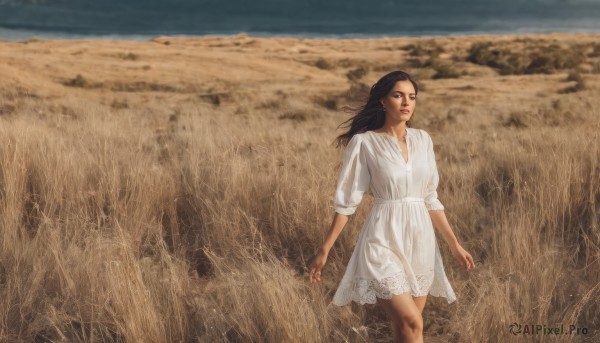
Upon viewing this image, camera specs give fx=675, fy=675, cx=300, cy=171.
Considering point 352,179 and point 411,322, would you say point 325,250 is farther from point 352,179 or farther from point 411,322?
point 411,322

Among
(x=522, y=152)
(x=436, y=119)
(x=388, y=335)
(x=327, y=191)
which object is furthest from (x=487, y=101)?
(x=388, y=335)

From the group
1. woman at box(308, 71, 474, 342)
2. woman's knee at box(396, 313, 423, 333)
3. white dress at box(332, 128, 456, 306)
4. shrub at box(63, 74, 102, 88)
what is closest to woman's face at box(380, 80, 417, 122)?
woman at box(308, 71, 474, 342)

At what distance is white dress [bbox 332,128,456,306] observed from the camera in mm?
2846

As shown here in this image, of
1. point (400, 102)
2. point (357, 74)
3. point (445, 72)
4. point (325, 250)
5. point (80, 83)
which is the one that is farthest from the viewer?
point (357, 74)

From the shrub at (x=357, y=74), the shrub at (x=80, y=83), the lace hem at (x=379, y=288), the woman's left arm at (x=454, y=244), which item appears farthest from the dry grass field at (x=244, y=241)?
the shrub at (x=357, y=74)

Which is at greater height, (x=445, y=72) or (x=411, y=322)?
(x=411, y=322)

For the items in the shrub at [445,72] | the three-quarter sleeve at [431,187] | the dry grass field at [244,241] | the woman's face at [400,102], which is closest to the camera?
the woman's face at [400,102]

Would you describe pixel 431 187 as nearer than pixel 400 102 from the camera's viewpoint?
No

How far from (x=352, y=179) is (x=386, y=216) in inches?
8.7

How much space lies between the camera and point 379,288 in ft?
9.16

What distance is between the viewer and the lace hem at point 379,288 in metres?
2.78

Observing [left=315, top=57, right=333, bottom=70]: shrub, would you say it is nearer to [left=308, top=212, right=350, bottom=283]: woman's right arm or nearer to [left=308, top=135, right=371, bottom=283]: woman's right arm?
[left=308, top=135, right=371, bottom=283]: woman's right arm

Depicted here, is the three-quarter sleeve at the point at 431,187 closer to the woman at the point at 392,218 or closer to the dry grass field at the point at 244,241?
the woman at the point at 392,218

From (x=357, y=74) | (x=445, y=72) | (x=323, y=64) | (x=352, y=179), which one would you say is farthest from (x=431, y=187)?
(x=323, y=64)
